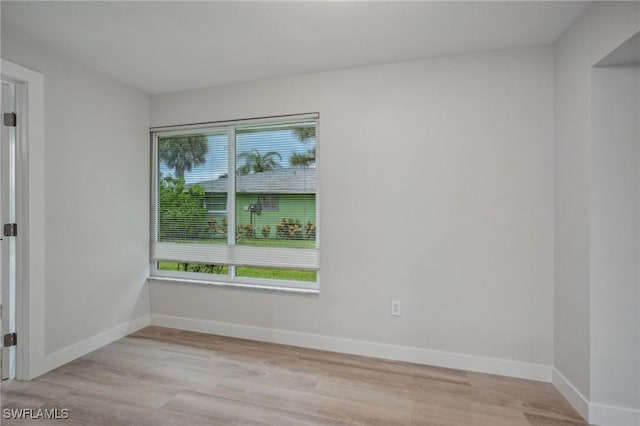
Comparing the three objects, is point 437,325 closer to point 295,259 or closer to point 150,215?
point 295,259

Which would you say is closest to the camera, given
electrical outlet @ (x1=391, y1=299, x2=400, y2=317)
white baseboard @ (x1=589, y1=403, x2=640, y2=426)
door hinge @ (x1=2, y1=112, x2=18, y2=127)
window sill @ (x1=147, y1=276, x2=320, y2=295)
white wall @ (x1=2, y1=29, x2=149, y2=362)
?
white baseboard @ (x1=589, y1=403, x2=640, y2=426)

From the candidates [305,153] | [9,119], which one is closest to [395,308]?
[305,153]

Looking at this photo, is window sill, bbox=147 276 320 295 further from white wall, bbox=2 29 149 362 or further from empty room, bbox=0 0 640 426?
white wall, bbox=2 29 149 362

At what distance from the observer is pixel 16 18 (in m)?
2.08

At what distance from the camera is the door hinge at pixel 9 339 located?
2.31 m

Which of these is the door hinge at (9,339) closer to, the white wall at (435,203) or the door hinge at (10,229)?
the door hinge at (10,229)

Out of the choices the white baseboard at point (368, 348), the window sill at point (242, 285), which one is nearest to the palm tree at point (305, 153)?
the window sill at point (242, 285)

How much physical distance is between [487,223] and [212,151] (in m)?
2.80

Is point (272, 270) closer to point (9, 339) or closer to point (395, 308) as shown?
point (395, 308)

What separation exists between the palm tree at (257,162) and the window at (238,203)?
0.01 meters

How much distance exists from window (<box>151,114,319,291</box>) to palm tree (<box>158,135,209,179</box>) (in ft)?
0.04

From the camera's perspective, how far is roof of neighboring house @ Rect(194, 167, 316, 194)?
3.02 meters

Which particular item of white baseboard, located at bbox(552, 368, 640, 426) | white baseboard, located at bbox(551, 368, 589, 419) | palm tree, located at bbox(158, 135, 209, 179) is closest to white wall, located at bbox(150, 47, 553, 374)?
white baseboard, located at bbox(551, 368, 589, 419)

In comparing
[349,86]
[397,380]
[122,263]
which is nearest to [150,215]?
[122,263]
